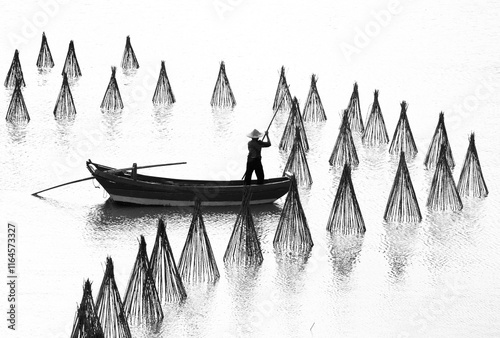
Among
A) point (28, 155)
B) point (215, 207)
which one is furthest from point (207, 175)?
point (28, 155)

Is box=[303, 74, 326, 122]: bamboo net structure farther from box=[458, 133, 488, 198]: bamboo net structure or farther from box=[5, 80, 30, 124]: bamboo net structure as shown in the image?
box=[5, 80, 30, 124]: bamboo net structure

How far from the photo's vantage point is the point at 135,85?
22.2 meters

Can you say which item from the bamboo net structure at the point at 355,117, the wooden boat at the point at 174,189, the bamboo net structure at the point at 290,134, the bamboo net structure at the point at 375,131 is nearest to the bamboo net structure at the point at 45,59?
the bamboo net structure at the point at 290,134

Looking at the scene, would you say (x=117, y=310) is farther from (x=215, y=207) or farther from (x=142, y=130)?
(x=142, y=130)

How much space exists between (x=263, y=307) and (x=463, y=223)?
12.5ft

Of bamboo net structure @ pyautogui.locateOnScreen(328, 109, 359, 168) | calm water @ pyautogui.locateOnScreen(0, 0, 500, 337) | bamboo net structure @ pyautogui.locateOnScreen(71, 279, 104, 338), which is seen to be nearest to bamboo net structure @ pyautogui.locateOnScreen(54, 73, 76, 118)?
calm water @ pyautogui.locateOnScreen(0, 0, 500, 337)

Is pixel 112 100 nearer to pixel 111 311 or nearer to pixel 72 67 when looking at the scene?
pixel 72 67

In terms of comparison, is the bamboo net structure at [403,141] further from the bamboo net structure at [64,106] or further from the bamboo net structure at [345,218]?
the bamboo net structure at [64,106]

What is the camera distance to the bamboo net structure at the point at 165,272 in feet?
42.9
